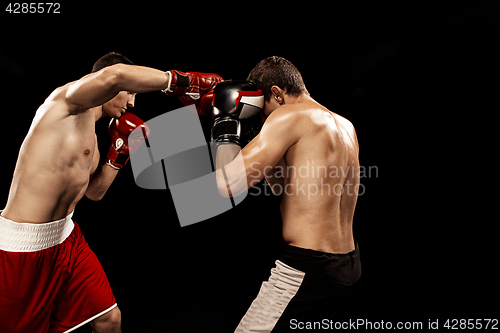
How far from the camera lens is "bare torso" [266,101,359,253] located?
1.19 m

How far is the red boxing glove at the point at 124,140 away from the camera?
1.74 meters

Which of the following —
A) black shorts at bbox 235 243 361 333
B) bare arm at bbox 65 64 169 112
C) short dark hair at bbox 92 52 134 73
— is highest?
short dark hair at bbox 92 52 134 73

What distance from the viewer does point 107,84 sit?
3.74ft

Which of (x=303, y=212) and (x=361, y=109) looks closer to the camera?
(x=303, y=212)

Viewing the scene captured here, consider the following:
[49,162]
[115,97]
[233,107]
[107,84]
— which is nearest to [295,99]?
[233,107]

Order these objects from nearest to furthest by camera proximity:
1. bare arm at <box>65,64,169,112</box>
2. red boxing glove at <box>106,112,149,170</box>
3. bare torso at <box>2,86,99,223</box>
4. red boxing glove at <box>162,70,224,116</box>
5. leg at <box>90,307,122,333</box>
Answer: bare arm at <box>65,64,169,112</box>, bare torso at <box>2,86,99,223</box>, red boxing glove at <box>162,70,224,116</box>, leg at <box>90,307,122,333</box>, red boxing glove at <box>106,112,149,170</box>

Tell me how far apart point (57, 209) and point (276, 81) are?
1.16m

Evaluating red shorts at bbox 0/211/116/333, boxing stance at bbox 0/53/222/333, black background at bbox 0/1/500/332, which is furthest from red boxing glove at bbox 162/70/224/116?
black background at bbox 0/1/500/332

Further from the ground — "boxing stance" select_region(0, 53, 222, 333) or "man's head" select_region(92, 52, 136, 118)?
"man's head" select_region(92, 52, 136, 118)

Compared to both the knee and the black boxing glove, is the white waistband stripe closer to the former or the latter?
the knee

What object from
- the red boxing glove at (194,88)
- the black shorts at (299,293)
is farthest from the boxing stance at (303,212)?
the red boxing glove at (194,88)

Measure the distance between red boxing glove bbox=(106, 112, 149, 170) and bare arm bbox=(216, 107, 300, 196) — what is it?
77cm

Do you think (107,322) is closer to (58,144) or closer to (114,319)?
(114,319)

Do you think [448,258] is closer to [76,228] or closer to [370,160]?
[370,160]
